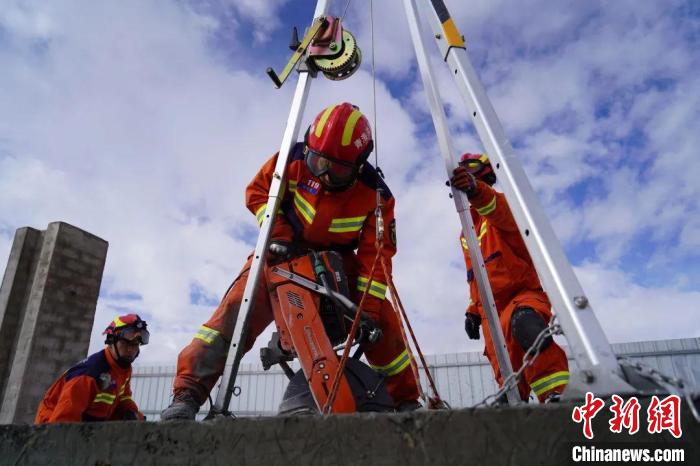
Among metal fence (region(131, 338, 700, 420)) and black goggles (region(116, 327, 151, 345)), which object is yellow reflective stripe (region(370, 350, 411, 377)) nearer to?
metal fence (region(131, 338, 700, 420))

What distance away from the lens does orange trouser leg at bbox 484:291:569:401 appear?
2756mm

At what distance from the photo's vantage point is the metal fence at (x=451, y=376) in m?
8.12

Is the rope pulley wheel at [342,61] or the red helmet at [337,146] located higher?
the rope pulley wheel at [342,61]

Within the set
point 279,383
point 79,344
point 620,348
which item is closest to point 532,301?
point 79,344

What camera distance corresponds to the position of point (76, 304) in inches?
244

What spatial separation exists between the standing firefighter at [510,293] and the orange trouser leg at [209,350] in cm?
152

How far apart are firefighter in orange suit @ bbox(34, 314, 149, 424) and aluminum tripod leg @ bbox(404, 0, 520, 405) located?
3.75 m

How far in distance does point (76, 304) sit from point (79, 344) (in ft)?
1.77

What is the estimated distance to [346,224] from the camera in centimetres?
318

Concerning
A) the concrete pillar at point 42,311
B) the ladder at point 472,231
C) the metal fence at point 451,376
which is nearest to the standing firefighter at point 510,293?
the ladder at point 472,231

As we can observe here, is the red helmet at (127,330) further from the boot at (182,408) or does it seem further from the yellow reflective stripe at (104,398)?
the boot at (182,408)

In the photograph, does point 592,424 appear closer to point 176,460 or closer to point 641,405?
point 641,405

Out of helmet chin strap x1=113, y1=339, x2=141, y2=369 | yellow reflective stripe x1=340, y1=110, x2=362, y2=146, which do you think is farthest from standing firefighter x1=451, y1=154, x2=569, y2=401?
helmet chin strap x1=113, y1=339, x2=141, y2=369

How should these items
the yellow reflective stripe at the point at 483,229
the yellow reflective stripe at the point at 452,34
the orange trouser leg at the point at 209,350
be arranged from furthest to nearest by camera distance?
the yellow reflective stripe at the point at 483,229, the orange trouser leg at the point at 209,350, the yellow reflective stripe at the point at 452,34
